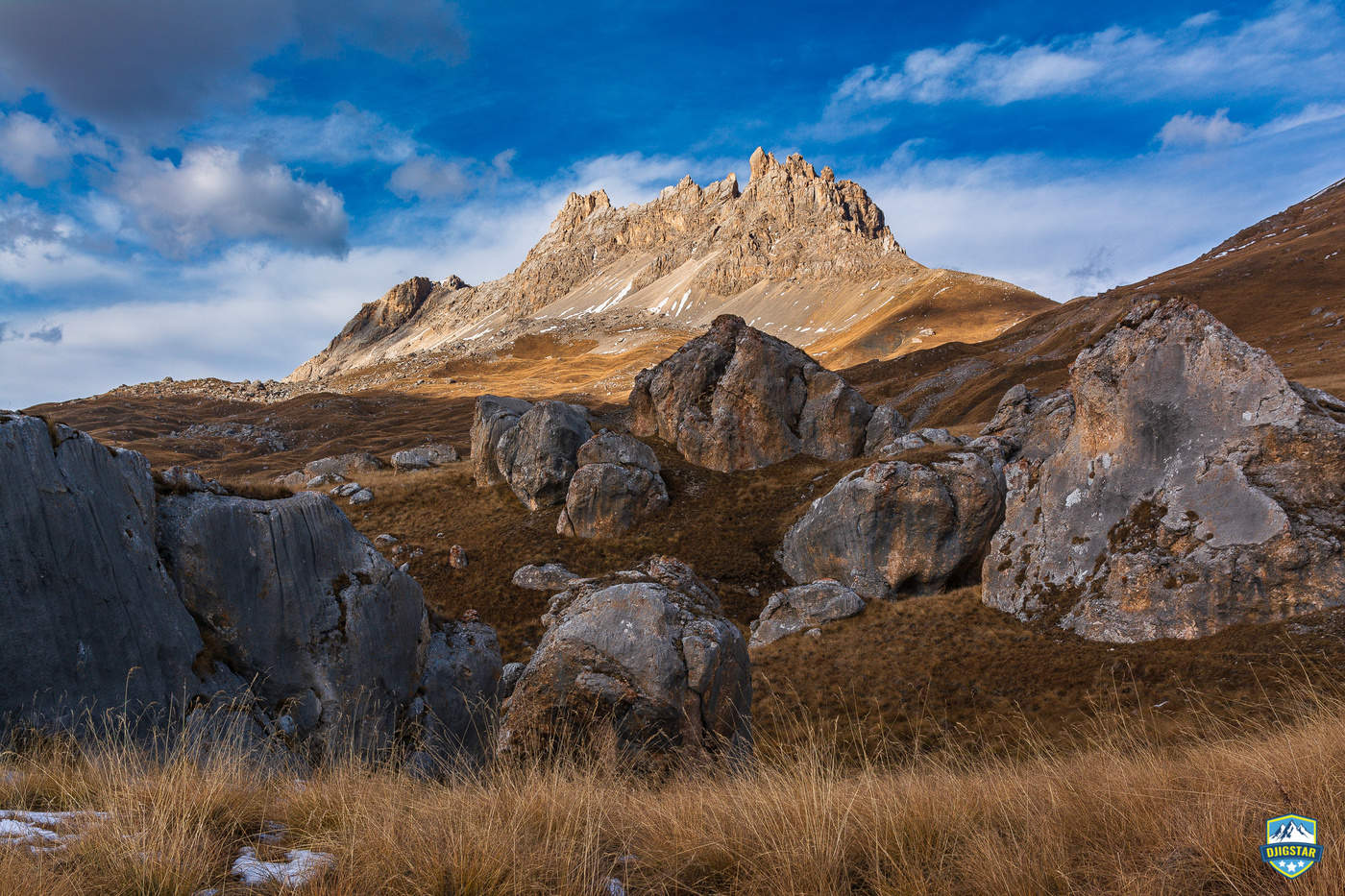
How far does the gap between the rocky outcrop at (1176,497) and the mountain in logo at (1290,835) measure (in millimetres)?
17642

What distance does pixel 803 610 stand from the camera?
27312 mm

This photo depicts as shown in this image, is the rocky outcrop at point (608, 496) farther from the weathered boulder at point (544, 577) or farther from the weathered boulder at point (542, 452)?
the weathered boulder at point (544, 577)

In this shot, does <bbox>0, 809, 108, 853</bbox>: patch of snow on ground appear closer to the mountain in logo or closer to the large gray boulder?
the large gray boulder

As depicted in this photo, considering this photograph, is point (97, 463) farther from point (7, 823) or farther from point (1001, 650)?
point (1001, 650)

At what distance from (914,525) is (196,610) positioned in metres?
25.5

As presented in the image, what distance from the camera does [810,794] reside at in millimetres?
5133

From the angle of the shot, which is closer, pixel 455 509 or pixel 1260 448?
pixel 1260 448

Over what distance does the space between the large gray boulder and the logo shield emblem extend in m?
11.2

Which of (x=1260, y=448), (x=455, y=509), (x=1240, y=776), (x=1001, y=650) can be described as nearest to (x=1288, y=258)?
(x=1260, y=448)

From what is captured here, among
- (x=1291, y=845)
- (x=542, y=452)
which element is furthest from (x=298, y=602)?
(x=542, y=452)

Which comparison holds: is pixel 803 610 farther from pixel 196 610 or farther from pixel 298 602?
pixel 196 610

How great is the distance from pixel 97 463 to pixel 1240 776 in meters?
14.1

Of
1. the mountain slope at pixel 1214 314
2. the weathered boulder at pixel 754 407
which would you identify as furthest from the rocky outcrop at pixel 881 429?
the mountain slope at pixel 1214 314

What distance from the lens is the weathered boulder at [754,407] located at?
139ft
